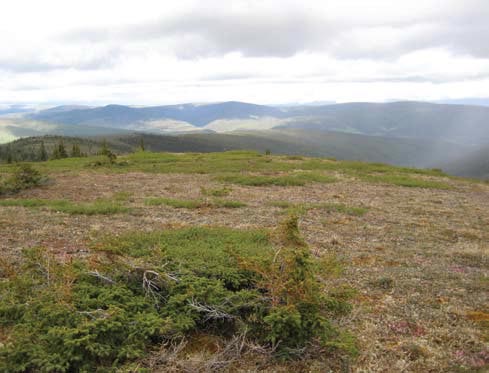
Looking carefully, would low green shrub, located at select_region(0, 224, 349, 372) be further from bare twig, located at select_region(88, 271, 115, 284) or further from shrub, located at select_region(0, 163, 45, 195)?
shrub, located at select_region(0, 163, 45, 195)

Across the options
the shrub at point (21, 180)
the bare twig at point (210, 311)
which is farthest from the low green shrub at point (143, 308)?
the shrub at point (21, 180)

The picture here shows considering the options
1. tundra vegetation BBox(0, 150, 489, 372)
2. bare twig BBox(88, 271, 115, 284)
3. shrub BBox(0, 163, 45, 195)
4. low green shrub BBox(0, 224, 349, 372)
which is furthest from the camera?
shrub BBox(0, 163, 45, 195)

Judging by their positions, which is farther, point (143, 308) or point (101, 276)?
point (101, 276)

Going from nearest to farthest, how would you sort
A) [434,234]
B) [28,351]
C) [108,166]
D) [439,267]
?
[28,351]
[439,267]
[434,234]
[108,166]

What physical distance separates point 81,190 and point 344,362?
2167 cm

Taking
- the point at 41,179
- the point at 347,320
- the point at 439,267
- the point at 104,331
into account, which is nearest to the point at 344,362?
the point at 347,320

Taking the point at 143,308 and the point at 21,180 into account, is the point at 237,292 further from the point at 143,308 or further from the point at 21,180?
the point at 21,180

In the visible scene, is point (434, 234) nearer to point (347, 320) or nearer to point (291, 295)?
point (347, 320)

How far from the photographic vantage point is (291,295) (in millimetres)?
7332

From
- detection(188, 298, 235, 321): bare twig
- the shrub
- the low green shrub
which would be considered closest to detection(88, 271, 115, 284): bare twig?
the low green shrub

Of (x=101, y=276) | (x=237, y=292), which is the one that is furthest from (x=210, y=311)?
(x=101, y=276)

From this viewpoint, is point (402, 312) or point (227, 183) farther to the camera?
point (227, 183)

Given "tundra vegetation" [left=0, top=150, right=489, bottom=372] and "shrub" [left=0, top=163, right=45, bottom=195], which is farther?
"shrub" [left=0, top=163, right=45, bottom=195]

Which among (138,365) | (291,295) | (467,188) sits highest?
(291,295)
